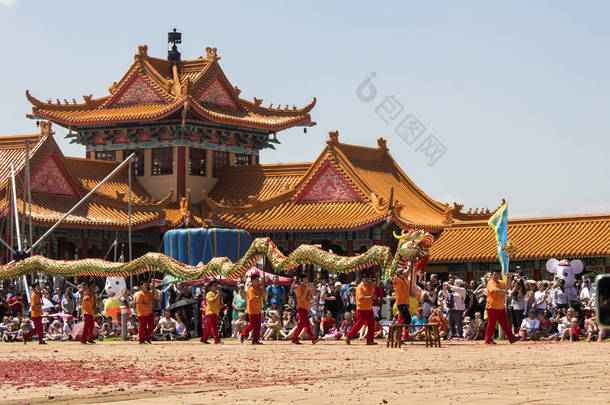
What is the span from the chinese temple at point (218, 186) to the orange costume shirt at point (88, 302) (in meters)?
10.8

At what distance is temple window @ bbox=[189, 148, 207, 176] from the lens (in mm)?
47094

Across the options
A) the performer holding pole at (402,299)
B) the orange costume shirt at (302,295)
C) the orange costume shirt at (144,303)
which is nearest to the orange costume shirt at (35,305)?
the orange costume shirt at (144,303)

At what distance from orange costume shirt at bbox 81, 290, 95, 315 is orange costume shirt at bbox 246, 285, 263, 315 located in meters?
3.96

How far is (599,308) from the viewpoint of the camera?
243 inches

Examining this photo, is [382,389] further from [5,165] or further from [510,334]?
[5,165]

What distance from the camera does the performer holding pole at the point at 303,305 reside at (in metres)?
24.3

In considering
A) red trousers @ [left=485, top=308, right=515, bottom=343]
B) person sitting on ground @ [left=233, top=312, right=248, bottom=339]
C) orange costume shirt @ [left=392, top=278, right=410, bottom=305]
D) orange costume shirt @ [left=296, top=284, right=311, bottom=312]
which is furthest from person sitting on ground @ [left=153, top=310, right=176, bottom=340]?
red trousers @ [left=485, top=308, right=515, bottom=343]

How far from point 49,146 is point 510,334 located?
971 inches

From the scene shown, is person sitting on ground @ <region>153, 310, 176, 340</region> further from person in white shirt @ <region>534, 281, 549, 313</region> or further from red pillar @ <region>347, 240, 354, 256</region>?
red pillar @ <region>347, 240, 354, 256</region>

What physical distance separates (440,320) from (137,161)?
2572cm

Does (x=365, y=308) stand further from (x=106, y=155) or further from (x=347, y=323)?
(x=106, y=155)

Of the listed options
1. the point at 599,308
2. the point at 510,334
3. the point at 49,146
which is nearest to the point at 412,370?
the point at 510,334

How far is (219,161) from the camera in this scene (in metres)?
48.2

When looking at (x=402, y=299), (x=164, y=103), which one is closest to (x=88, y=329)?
(x=402, y=299)
